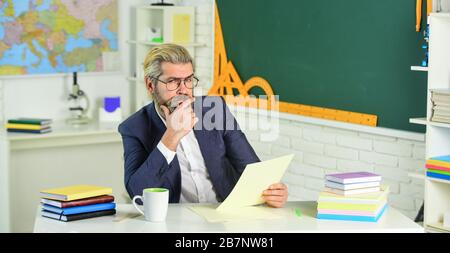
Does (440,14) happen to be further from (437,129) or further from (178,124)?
(178,124)

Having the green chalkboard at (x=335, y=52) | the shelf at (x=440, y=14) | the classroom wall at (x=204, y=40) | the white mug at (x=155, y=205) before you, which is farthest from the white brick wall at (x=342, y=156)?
the white mug at (x=155, y=205)

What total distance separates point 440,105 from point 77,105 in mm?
2751

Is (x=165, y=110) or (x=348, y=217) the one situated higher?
(x=165, y=110)

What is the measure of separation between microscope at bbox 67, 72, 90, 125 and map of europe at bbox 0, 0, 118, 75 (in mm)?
141

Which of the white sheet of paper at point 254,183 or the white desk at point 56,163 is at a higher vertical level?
the white sheet of paper at point 254,183

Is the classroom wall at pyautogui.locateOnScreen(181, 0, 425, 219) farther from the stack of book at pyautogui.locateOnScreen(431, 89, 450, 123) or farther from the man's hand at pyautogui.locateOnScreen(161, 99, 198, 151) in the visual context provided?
the man's hand at pyautogui.locateOnScreen(161, 99, 198, 151)

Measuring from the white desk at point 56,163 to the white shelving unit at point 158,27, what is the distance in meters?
0.41

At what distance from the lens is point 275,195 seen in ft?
9.57

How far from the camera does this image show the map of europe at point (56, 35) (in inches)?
206

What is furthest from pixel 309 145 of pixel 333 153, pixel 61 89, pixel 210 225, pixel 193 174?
pixel 210 225

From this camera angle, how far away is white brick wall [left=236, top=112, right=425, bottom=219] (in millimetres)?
4066

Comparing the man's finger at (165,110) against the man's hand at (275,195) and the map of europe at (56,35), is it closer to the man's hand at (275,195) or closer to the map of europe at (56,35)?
the man's hand at (275,195)

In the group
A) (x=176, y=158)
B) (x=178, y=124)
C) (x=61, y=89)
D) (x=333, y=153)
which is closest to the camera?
(x=178, y=124)

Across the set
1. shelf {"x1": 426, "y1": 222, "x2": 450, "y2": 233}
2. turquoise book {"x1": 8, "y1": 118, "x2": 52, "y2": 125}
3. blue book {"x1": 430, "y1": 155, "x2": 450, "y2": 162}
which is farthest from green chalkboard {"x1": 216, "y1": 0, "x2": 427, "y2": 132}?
turquoise book {"x1": 8, "y1": 118, "x2": 52, "y2": 125}
